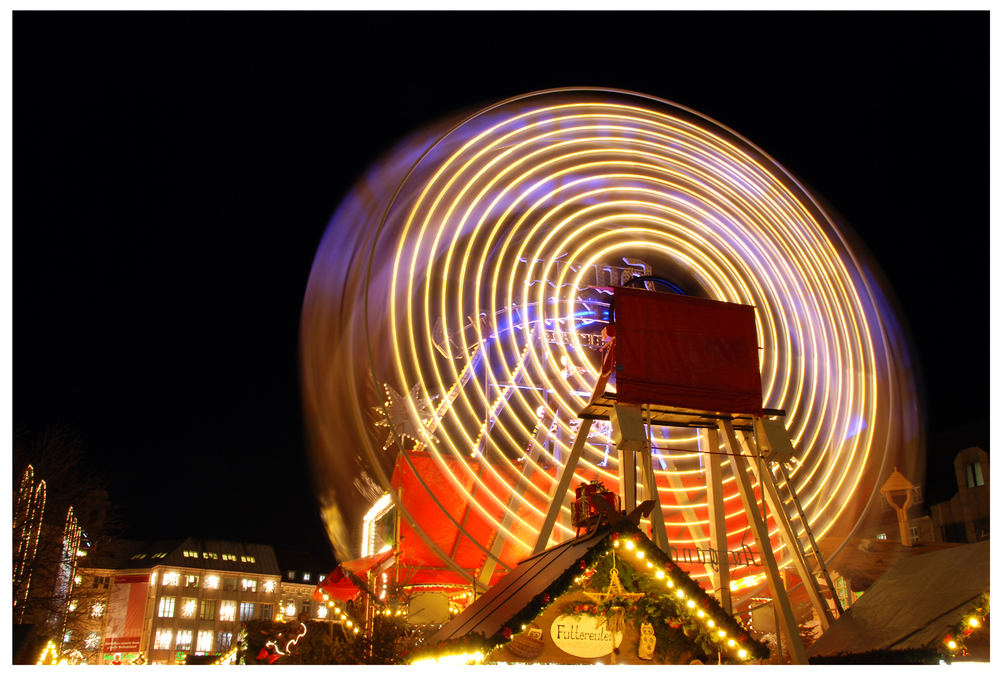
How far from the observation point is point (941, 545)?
21.6 meters

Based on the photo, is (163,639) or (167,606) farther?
(167,606)

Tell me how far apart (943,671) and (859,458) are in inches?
378

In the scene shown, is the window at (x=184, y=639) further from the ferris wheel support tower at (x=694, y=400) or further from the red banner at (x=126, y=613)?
the ferris wheel support tower at (x=694, y=400)

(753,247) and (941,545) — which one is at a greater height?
(753,247)

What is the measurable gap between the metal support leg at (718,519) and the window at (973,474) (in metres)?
19.8

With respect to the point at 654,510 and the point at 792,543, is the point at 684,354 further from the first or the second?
the point at 792,543

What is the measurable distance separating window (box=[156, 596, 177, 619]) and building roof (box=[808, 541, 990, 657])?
180 feet

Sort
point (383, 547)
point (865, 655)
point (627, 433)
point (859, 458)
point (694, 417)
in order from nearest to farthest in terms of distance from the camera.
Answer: point (865, 655) → point (627, 433) → point (694, 417) → point (859, 458) → point (383, 547)

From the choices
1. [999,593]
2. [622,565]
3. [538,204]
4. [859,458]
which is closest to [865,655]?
[999,593]

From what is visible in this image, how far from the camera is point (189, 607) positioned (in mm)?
57156

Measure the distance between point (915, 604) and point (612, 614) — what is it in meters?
4.08

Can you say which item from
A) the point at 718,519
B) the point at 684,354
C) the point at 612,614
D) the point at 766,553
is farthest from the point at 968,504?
the point at 612,614

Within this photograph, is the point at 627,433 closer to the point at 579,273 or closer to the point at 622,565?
the point at 622,565

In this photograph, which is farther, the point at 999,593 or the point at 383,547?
the point at 383,547
